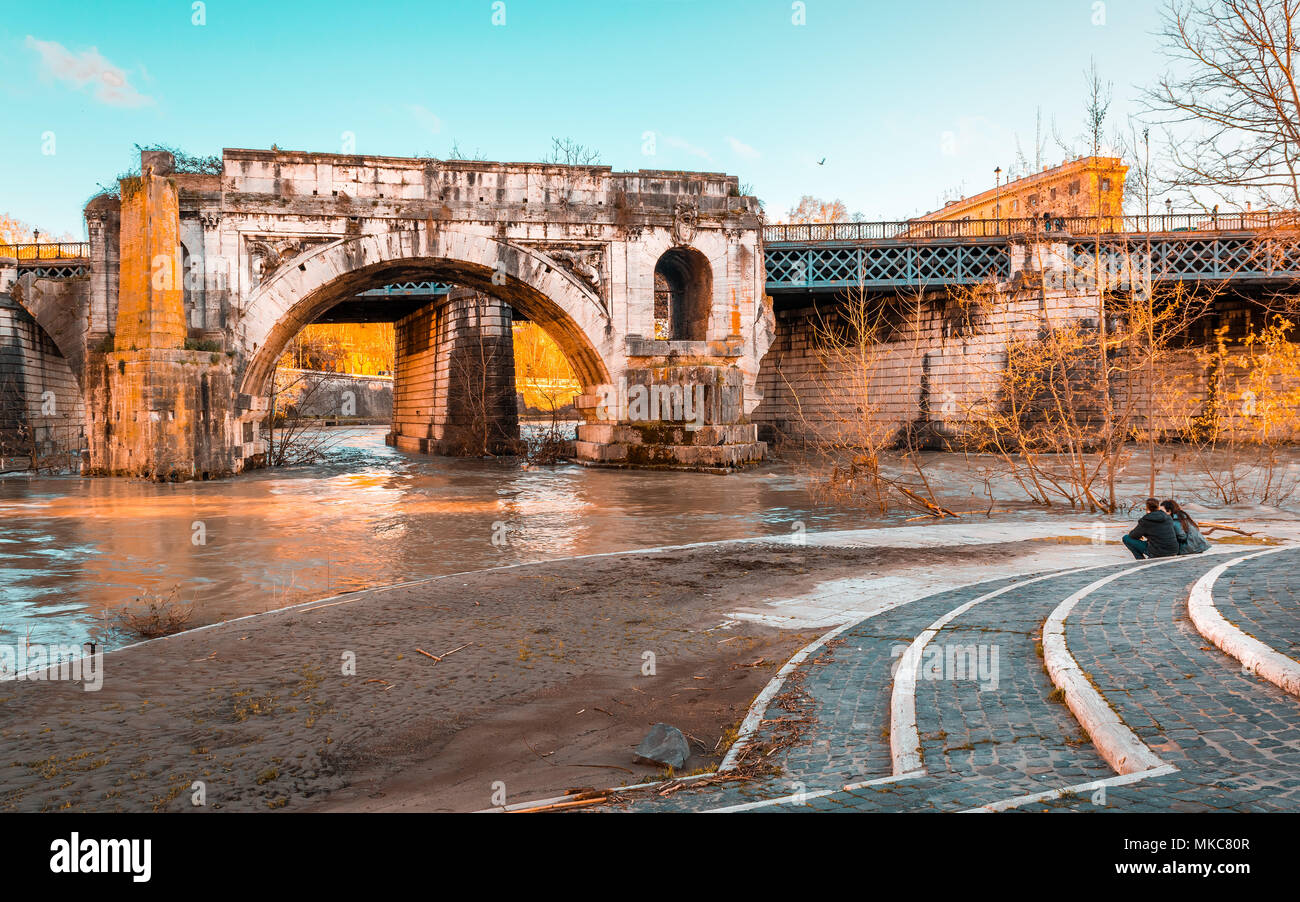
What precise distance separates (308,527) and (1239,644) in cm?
1256

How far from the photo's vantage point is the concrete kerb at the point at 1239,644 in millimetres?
4676

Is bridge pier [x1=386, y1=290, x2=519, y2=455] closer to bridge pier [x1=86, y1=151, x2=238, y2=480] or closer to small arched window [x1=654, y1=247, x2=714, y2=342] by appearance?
small arched window [x1=654, y1=247, x2=714, y2=342]

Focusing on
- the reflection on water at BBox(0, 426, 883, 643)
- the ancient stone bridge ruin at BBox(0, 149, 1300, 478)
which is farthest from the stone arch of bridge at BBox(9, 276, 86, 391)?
the reflection on water at BBox(0, 426, 883, 643)

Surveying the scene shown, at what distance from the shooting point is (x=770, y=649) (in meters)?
7.05

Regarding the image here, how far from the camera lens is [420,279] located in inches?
1064

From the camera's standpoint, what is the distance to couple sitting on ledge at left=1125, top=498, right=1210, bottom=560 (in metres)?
10.2

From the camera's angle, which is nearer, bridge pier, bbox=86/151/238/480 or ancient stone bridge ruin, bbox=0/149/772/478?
bridge pier, bbox=86/151/238/480

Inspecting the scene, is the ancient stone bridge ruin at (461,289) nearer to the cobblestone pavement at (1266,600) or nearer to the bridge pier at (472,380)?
the bridge pier at (472,380)

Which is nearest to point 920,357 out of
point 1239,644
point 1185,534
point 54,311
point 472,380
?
point 472,380

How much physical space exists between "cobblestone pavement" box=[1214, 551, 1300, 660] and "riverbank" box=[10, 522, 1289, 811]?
92.3 inches

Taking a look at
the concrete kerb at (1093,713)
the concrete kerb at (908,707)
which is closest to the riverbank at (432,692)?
the concrete kerb at (908,707)
